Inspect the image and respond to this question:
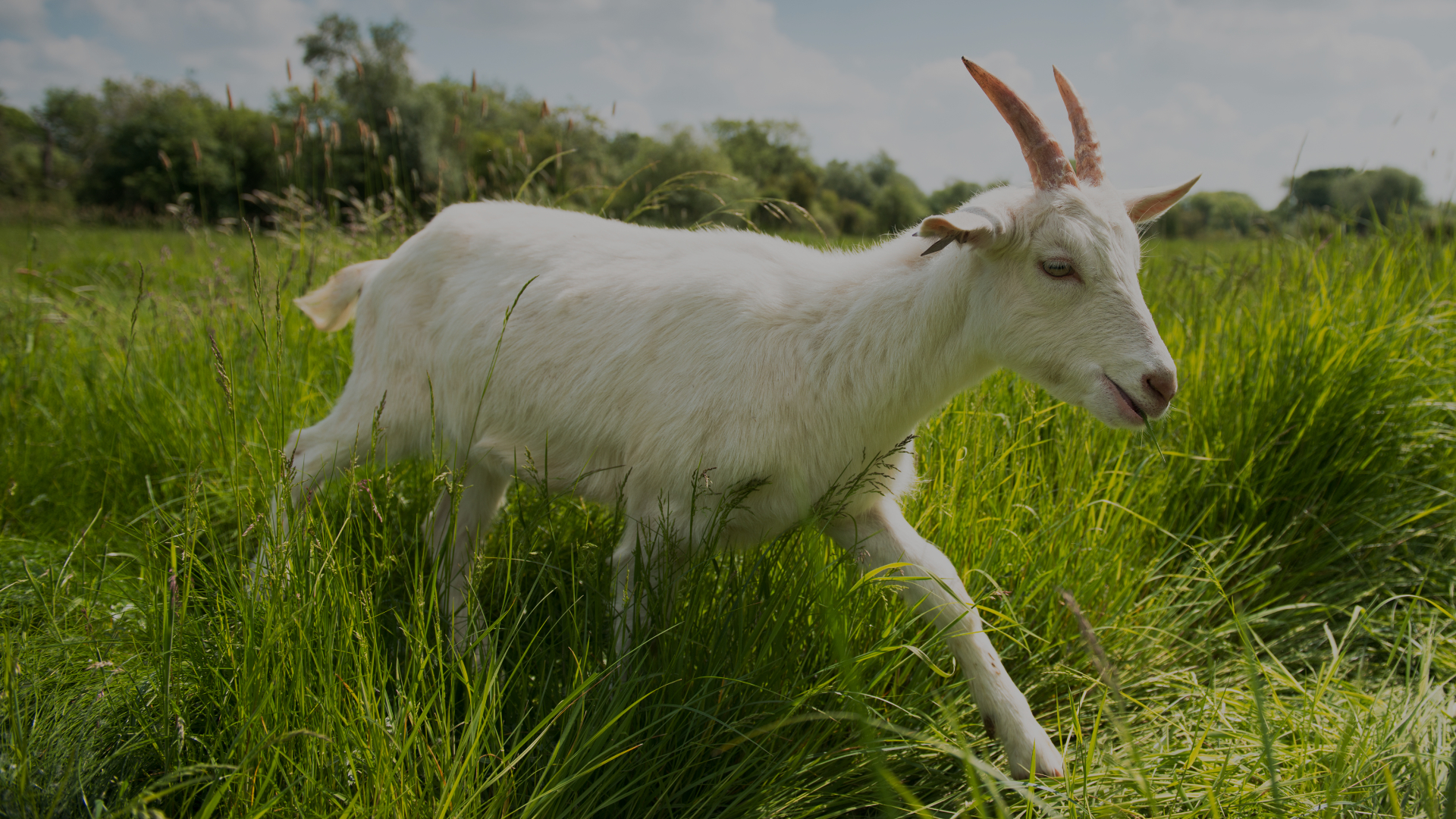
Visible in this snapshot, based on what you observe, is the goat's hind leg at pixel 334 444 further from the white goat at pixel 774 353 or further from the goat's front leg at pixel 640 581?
the goat's front leg at pixel 640 581

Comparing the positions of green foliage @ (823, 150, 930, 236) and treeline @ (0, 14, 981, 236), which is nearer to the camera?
treeline @ (0, 14, 981, 236)

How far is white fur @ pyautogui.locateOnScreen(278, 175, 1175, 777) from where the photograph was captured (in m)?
2.02

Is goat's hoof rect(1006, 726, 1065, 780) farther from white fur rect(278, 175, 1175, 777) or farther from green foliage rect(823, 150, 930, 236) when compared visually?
green foliage rect(823, 150, 930, 236)

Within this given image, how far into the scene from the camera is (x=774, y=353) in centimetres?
228

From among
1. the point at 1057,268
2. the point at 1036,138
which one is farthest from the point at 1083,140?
the point at 1057,268

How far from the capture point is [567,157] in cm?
642

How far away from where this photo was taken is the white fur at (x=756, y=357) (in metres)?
2.02

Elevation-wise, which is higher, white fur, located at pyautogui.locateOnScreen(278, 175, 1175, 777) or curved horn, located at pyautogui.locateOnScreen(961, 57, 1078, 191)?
curved horn, located at pyautogui.locateOnScreen(961, 57, 1078, 191)

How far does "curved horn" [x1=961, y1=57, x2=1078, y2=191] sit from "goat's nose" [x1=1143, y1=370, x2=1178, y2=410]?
54 cm

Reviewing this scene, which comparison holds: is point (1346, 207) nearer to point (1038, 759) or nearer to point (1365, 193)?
point (1365, 193)

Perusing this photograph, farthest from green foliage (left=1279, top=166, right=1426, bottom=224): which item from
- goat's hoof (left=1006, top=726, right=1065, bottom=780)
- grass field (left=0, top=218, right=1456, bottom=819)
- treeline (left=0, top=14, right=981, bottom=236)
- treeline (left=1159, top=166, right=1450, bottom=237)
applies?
goat's hoof (left=1006, top=726, right=1065, bottom=780)

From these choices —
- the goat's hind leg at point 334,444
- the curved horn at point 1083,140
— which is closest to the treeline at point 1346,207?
the curved horn at point 1083,140

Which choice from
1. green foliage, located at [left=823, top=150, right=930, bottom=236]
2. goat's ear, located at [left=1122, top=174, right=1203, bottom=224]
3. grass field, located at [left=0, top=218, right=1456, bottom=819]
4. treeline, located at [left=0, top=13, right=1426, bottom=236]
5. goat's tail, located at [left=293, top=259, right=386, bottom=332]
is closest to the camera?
grass field, located at [left=0, top=218, right=1456, bottom=819]

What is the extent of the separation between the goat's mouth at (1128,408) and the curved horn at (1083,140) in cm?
59
